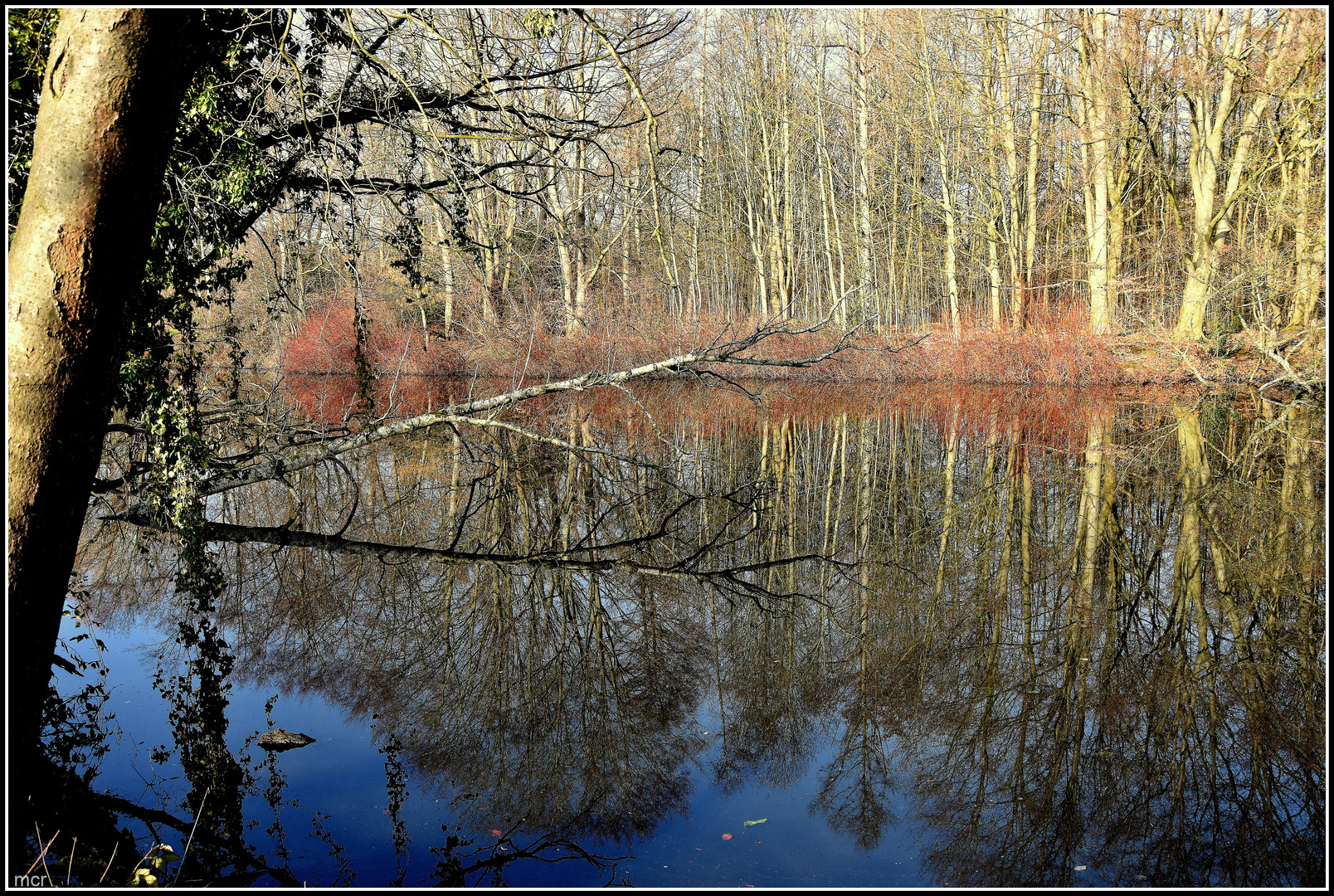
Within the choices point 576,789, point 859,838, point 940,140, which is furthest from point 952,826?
point 940,140

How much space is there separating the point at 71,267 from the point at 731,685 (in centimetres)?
348

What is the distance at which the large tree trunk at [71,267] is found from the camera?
242 centimetres

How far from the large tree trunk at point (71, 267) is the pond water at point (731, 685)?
142cm

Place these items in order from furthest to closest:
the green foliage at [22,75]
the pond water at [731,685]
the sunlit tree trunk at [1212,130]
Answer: the sunlit tree trunk at [1212,130] < the green foliage at [22,75] < the pond water at [731,685]

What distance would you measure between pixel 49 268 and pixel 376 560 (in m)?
4.56

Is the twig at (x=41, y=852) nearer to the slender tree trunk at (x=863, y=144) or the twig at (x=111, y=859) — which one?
the twig at (x=111, y=859)

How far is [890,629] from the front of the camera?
5.30 m

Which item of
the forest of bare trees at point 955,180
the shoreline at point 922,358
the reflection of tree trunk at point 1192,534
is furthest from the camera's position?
the shoreline at point 922,358

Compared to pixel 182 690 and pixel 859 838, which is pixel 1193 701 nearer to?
pixel 859 838

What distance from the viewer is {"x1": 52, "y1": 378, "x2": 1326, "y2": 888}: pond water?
3.29 m

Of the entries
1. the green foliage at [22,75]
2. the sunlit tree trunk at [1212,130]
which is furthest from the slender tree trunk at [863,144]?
the green foliage at [22,75]

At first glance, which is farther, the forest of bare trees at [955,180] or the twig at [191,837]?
the forest of bare trees at [955,180]

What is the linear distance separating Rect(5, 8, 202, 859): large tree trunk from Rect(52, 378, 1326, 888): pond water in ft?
4.67

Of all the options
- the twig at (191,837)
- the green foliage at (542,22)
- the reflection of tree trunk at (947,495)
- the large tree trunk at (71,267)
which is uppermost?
the green foliage at (542,22)
